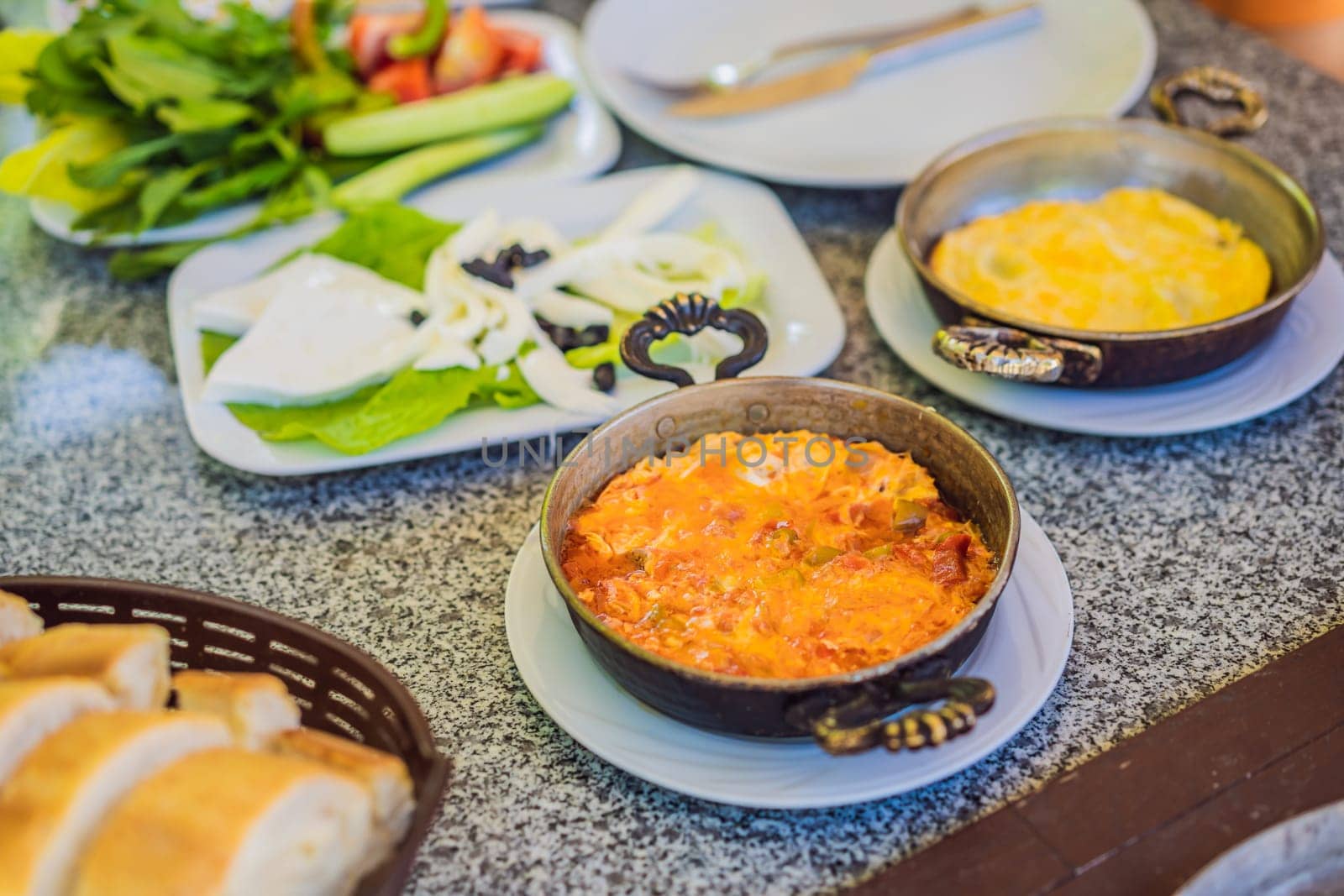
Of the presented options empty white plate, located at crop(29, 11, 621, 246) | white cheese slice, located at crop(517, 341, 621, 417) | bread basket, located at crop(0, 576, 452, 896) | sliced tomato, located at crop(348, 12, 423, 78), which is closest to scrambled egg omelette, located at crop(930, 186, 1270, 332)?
white cheese slice, located at crop(517, 341, 621, 417)

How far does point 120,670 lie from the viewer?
3.47ft

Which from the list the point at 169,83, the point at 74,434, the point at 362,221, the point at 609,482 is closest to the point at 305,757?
the point at 609,482

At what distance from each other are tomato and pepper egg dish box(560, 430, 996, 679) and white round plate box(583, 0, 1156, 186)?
0.91 metres

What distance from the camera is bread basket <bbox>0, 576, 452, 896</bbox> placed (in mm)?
1084

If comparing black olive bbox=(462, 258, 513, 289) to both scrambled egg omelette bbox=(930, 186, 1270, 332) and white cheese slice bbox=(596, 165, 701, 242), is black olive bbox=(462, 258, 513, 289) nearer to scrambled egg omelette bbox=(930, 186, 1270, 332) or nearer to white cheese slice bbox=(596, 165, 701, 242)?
white cheese slice bbox=(596, 165, 701, 242)

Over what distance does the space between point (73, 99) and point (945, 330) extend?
67.9 inches

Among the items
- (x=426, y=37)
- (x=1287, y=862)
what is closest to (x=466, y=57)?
(x=426, y=37)

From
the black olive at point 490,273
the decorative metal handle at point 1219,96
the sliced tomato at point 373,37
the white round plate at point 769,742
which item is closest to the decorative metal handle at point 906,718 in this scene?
the white round plate at point 769,742

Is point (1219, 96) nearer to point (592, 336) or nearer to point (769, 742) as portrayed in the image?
point (592, 336)

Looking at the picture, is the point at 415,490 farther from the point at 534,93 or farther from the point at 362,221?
the point at 534,93

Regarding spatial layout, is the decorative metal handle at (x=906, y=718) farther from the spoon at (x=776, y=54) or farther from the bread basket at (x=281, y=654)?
the spoon at (x=776, y=54)

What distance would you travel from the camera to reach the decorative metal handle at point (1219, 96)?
2.07 metres

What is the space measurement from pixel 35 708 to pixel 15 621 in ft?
0.83

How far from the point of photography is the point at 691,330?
5.16 ft
